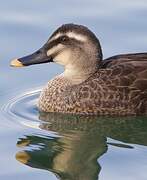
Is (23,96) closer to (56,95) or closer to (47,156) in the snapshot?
(56,95)

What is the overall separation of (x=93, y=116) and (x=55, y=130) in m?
0.65

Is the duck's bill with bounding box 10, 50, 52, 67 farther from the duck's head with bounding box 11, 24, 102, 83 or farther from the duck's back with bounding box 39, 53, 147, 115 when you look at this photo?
the duck's back with bounding box 39, 53, 147, 115

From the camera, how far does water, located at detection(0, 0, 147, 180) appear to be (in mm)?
8703

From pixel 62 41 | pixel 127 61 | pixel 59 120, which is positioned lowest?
pixel 59 120

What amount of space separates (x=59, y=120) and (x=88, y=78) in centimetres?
61

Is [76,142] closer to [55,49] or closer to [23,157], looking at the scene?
[23,157]

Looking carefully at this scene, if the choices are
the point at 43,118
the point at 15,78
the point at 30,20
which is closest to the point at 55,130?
the point at 43,118

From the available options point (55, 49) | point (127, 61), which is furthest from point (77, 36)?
point (127, 61)

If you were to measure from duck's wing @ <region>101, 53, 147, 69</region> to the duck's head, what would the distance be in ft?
0.42

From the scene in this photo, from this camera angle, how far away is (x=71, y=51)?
410 inches

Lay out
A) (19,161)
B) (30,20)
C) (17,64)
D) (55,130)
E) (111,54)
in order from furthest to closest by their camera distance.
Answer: (30,20), (111,54), (17,64), (55,130), (19,161)

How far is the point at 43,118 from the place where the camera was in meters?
10.1

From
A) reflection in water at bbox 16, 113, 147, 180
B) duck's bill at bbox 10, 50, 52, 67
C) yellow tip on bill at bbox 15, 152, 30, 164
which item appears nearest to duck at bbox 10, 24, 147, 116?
duck's bill at bbox 10, 50, 52, 67

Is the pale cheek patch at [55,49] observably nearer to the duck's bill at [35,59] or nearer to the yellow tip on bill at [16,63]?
the duck's bill at [35,59]
